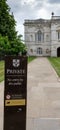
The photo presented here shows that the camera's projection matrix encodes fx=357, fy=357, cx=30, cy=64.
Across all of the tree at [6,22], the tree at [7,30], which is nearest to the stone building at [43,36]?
the tree at [7,30]

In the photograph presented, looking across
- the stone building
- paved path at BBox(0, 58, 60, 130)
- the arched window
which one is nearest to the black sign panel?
paved path at BBox(0, 58, 60, 130)

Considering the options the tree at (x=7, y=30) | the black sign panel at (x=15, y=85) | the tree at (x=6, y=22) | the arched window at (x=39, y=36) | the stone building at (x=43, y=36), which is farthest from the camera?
the arched window at (x=39, y=36)

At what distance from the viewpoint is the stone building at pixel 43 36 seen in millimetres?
87812

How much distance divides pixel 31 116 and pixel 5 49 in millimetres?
42792

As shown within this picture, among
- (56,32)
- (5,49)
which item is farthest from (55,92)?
(56,32)

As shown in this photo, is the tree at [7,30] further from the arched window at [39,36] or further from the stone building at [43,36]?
the arched window at [39,36]

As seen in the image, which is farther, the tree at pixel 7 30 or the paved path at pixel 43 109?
the tree at pixel 7 30

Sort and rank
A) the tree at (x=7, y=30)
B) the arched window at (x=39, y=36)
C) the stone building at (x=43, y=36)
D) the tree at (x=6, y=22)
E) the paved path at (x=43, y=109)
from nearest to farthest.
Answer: the paved path at (x=43, y=109)
the tree at (x=7, y=30)
the tree at (x=6, y=22)
the stone building at (x=43, y=36)
the arched window at (x=39, y=36)

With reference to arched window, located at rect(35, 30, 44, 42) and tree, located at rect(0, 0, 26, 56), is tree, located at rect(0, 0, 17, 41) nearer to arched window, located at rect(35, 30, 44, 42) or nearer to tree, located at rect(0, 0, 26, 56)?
tree, located at rect(0, 0, 26, 56)

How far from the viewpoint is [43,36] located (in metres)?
90.1

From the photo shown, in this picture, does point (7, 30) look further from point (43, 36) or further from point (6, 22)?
point (43, 36)

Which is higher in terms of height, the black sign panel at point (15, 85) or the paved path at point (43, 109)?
the black sign panel at point (15, 85)

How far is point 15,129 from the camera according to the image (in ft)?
22.9

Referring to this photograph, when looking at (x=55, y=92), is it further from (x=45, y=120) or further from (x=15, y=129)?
(x=15, y=129)
